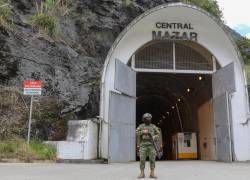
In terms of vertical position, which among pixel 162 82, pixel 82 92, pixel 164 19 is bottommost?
pixel 82 92

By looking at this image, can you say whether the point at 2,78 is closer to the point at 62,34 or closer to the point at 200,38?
the point at 62,34

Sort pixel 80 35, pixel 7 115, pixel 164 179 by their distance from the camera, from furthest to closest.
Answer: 1. pixel 80 35
2. pixel 7 115
3. pixel 164 179

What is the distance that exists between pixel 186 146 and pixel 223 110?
32.0 ft

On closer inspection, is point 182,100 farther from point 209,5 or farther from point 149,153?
point 149,153

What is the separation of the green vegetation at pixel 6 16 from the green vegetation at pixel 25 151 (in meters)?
7.29

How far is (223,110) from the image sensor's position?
18.2 meters

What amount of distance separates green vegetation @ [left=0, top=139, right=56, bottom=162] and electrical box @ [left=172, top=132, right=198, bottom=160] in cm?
1370

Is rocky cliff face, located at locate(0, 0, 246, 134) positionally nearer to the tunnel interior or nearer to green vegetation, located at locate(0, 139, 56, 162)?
the tunnel interior

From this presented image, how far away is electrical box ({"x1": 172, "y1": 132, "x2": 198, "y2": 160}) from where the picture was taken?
26812 millimetres

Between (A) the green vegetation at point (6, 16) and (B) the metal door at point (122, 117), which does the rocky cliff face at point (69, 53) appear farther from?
(B) the metal door at point (122, 117)

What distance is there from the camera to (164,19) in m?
19.3

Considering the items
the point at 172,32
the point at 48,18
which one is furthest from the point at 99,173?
the point at 48,18

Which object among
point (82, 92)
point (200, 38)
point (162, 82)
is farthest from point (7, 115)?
point (162, 82)

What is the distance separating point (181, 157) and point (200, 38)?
10.7m
